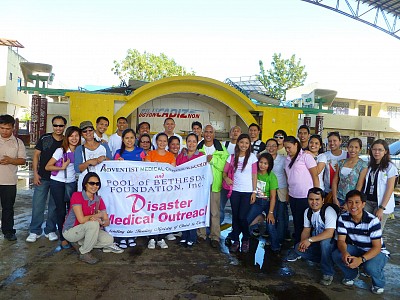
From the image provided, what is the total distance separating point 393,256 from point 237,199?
240cm

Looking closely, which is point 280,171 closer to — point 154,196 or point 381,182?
point 381,182

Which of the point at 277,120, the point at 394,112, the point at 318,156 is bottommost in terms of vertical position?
the point at 318,156

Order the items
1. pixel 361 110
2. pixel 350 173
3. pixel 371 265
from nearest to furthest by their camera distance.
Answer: pixel 371 265, pixel 350 173, pixel 361 110

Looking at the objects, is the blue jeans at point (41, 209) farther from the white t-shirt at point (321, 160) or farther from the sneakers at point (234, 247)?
→ the white t-shirt at point (321, 160)

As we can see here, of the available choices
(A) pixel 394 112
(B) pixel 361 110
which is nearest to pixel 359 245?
(B) pixel 361 110

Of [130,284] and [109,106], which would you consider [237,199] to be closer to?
[130,284]

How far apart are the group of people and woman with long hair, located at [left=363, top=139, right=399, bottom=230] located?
1 cm

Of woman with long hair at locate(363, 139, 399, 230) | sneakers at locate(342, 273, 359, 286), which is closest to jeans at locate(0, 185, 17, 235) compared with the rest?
sneakers at locate(342, 273, 359, 286)

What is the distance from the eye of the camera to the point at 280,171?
4.88 m

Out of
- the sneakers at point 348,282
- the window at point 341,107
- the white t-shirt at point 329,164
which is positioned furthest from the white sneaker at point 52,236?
A: the window at point 341,107

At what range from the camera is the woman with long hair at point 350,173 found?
170 inches

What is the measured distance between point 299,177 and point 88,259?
277 centimetres

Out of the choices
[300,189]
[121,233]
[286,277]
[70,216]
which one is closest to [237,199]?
[300,189]

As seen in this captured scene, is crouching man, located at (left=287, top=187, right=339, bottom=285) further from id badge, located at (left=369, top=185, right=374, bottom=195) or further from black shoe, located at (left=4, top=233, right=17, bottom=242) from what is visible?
black shoe, located at (left=4, top=233, right=17, bottom=242)
